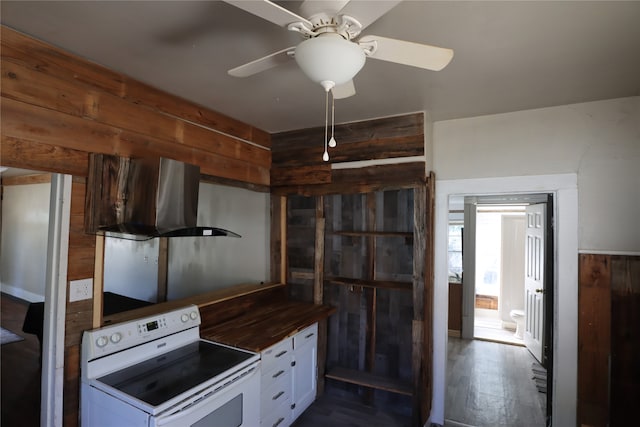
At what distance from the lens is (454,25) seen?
4.66 feet

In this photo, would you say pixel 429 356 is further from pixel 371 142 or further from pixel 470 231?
pixel 470 231

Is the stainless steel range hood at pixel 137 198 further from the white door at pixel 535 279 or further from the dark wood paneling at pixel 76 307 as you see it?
the white door at pixel 535 279

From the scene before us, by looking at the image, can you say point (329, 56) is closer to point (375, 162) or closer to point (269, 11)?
point (269, 11)

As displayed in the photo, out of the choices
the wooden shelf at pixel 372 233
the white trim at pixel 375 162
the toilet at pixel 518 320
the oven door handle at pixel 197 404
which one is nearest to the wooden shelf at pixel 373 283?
the wooden shelf at pixel 372 233

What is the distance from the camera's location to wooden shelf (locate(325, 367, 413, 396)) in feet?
8.61

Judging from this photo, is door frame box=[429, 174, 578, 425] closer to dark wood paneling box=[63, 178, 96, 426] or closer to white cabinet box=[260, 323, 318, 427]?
white cabinet box=[260, 323, 318, 427]

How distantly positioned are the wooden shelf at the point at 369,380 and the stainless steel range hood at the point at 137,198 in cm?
180

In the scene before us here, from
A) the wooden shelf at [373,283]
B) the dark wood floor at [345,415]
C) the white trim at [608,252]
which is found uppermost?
the white trim at [608,252]

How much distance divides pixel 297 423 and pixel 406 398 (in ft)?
3.10

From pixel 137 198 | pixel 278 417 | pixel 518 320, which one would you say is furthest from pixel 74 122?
pixel 518 320

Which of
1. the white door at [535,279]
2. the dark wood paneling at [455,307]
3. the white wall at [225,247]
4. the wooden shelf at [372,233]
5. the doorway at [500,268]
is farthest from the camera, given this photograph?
the doorway at [500,268]

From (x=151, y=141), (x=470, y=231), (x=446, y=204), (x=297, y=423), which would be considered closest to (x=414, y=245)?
(x=446, y=204)

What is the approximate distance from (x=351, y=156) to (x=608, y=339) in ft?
7.47

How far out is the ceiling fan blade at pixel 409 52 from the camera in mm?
1166
